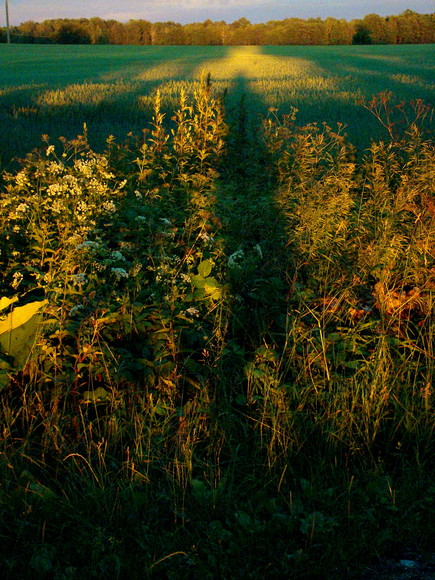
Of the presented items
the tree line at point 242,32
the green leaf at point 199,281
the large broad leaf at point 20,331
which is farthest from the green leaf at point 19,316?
the tree line at point 242,32

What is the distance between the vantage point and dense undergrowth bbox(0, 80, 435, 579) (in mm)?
1962

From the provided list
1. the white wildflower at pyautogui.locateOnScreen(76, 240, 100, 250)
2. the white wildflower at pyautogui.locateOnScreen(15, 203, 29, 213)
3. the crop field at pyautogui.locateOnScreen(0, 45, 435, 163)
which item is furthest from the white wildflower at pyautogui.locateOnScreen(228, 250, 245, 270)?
the crop field at pyautogui.locateOnScreen(0, 45, 435, 163)

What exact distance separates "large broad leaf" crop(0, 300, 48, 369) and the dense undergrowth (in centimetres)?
1

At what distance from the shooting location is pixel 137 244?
A: 4.02 meters

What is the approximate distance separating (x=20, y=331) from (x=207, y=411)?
1060mm

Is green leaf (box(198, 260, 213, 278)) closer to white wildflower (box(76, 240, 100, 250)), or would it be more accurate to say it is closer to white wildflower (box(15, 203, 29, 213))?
white wildflower (box(76, 240, 100, 250))

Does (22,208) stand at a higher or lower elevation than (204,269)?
higher

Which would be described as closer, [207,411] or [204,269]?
[207,411]

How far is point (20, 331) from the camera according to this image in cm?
279

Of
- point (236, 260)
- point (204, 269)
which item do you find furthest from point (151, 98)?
point (204, 269)

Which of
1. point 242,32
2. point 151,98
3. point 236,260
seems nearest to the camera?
point 236,260

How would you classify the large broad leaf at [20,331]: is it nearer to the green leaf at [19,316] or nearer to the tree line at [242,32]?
the green leaf at [19,316]

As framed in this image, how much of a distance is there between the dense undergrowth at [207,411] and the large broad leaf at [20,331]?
11 mm

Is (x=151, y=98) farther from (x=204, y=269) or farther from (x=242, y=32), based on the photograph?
(x=242, y=32)
